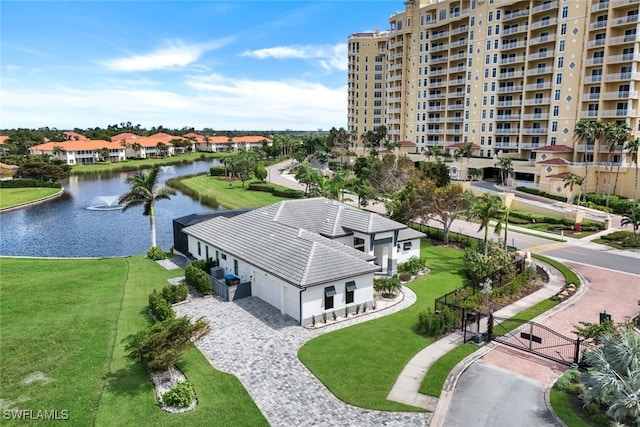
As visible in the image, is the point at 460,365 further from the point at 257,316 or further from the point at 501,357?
the point at 257,316

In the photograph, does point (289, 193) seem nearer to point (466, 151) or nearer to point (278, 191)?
point (278, 191)

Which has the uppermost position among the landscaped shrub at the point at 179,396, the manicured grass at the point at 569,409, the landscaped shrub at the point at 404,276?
the landscaped shrub at the point at 179,396

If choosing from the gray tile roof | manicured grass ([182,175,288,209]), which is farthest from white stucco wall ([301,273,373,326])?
manicured grass ([182,175,288,209])

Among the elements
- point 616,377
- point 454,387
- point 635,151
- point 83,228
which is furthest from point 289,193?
point 616,377

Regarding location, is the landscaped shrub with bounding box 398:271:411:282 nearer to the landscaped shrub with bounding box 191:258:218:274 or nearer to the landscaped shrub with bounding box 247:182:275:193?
the landscaped shrub with bounding box 191:258:218:274

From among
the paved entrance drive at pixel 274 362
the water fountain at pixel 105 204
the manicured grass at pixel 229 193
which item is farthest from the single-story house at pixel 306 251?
the water fountain at pixel 105 204

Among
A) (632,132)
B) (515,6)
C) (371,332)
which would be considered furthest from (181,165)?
(371,332)

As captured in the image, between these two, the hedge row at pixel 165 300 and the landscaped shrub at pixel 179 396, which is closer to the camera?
the landscaped shrub at pixel 179 396

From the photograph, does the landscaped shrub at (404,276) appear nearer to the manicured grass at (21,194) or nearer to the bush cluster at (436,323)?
the bush cluster at (436,323)
